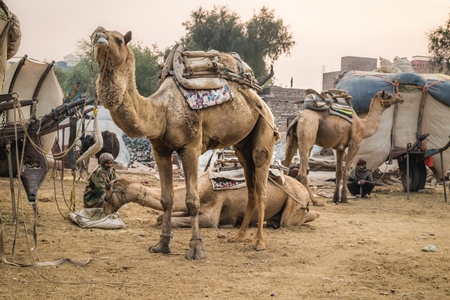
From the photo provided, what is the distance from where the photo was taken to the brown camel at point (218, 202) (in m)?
8.63

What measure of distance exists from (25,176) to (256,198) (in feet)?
9.98

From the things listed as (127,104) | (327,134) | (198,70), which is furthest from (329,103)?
(127,104)

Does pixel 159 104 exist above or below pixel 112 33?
below

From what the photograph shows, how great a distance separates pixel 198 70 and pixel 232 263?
2245 mm

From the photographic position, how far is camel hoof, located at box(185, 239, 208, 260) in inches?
272

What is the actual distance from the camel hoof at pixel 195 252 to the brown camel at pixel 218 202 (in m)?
1.69

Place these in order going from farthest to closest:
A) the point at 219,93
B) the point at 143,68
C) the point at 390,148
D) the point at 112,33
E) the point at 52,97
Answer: the point at 143,68
the point at 390,148
the point at 52,97
the point at 219,93
the point at 112,33

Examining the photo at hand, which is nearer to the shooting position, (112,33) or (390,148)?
(112,33)

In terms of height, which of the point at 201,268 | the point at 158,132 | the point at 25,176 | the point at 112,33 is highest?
the point at 112,33

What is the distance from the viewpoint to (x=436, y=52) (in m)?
29.9

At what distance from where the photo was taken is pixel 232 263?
22.5 ft

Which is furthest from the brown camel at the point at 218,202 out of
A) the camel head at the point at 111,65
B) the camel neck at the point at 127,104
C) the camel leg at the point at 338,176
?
the camel leg at the point at 338,176

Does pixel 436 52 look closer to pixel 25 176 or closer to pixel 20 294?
pixel 25 176

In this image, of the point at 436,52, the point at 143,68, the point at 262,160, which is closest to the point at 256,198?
the point at 262,160
